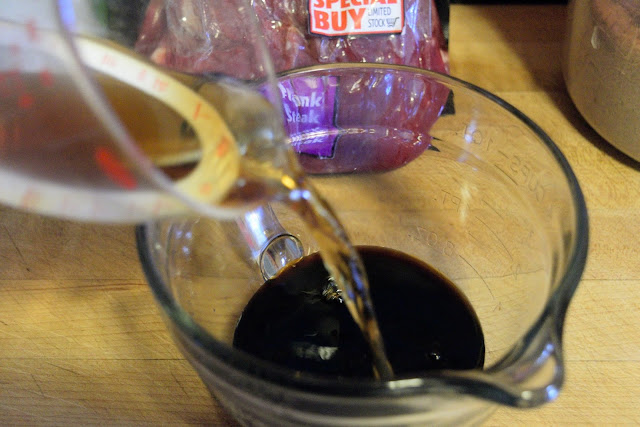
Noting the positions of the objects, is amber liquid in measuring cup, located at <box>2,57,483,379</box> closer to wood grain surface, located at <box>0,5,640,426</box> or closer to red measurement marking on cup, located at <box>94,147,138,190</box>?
red measurement marking on cup, located at <box>94,147,138,190</box>

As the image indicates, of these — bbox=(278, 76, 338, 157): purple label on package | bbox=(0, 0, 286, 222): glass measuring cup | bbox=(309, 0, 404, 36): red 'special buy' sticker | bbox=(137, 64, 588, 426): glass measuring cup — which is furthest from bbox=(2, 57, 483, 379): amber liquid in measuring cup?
bbox=(309, 0, 404, 36): red 'special buy' sticker

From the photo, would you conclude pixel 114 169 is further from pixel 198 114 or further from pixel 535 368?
pixel 535 368

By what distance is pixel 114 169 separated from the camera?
1.26ft

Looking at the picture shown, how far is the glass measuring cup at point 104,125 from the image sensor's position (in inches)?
14.9

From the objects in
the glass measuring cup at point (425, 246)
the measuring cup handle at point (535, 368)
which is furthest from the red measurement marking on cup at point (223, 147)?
the measuring cup handle at point (535, 368)

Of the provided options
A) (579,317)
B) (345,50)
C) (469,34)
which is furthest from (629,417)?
(469,34)

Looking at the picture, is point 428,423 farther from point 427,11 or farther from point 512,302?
point 427,11

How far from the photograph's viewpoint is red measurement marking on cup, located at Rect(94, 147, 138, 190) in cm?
37

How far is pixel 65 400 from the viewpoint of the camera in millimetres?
637

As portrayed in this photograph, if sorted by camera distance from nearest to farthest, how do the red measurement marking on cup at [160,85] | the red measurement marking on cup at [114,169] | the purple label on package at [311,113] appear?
the red measurement marking on cup at [114,169] < the red measurement marking on cup at [160,85] < the purple label on package at [311,113]

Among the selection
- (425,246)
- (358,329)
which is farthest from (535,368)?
(425,246)

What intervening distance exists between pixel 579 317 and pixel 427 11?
44 cm

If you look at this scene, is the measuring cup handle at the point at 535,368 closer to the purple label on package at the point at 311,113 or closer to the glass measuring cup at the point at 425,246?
the glass measuring cup at the point at 425,246

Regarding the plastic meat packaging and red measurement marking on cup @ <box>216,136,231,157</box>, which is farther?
the plastic meat packaging
